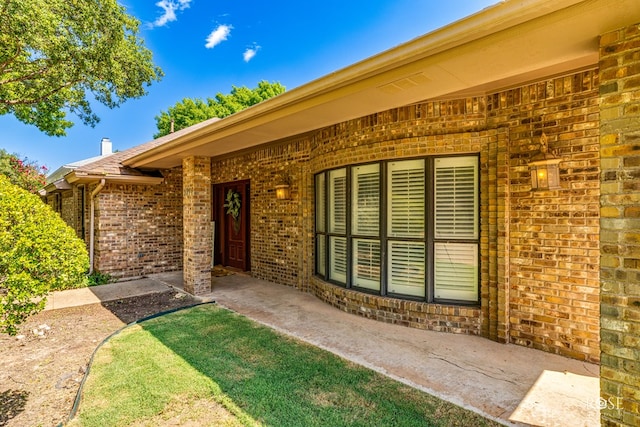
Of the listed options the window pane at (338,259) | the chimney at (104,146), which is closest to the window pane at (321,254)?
the window pane at (338,259)

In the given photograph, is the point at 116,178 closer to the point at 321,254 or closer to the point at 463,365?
the point at 321,254

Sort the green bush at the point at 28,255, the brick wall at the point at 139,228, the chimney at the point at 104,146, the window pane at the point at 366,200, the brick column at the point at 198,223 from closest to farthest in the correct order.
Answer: the green bush at the point at 28,255
the window pane at the point at 366,200
the brick column at the point at 198,223
the brick wall at the point at 139,228
the chimney at the point at 104,146

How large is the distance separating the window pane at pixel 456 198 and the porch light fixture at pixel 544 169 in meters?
0.69

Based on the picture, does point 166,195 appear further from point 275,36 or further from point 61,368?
point 275,36

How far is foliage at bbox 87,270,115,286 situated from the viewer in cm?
768

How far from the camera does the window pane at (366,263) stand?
4.96 m

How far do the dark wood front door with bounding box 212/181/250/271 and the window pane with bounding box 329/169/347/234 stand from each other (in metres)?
3.69

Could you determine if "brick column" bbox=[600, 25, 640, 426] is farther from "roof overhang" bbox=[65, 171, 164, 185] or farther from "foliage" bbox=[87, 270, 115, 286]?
"foliage" bbox=[87, 270, 115, 286]

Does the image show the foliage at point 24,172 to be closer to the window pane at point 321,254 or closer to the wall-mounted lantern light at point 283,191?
the wall-mounted lantern light at point 283,191

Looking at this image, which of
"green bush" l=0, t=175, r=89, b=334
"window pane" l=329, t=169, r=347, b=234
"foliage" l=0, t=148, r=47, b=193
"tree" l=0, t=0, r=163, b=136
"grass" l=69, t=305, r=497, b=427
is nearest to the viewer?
"grass" l=69, t=305, r=497, b=427

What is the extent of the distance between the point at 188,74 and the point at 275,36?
7.30m

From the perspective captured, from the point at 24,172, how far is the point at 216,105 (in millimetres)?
12997

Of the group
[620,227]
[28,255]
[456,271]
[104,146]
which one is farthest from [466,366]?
[104,146]

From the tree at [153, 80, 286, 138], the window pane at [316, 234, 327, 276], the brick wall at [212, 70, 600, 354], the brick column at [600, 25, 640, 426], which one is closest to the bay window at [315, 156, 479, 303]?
the brick wall at [212, 70, 600, 354]
